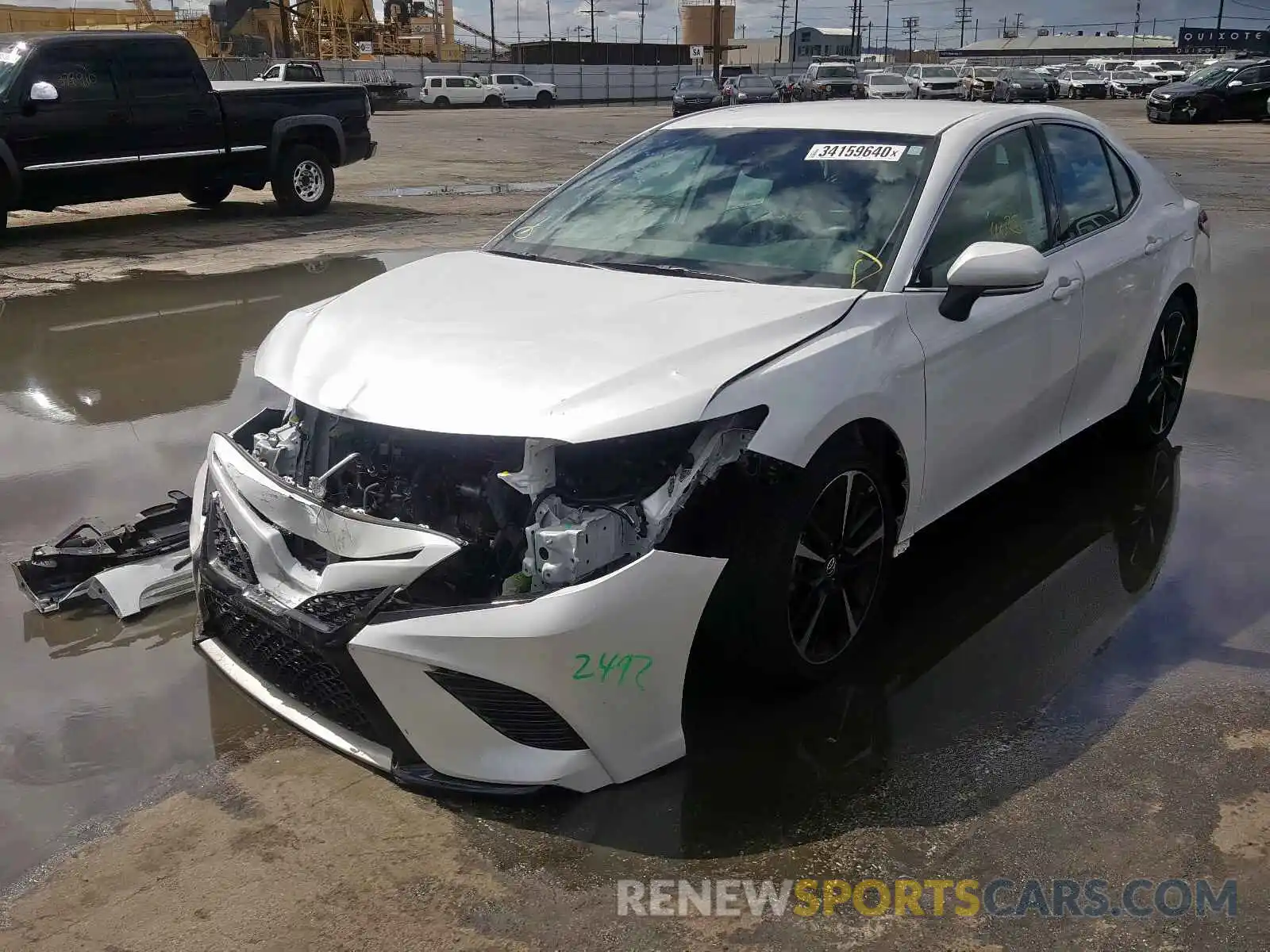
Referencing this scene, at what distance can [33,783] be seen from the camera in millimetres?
3109

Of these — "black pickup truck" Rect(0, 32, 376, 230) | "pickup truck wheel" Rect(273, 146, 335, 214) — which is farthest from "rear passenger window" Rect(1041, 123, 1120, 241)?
"pickup truck wheel" Rect(273, 146, 335, 214)

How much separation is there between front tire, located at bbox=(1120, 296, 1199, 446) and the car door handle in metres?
1.01

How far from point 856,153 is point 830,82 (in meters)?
38.0

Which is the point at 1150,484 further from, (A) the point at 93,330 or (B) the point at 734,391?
(A) the point at 93,330

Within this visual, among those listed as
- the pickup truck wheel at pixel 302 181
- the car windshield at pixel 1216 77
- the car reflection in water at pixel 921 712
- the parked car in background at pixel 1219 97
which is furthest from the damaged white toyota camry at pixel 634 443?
the car windshield at pixel 1216 77

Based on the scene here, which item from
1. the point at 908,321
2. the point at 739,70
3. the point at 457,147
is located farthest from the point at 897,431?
the point at 739,70

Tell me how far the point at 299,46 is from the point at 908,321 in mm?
62688

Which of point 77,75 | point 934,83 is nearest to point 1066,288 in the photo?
point 77,75

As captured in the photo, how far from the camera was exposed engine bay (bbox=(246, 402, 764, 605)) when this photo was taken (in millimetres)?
2801

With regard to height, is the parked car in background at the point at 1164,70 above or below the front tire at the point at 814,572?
above

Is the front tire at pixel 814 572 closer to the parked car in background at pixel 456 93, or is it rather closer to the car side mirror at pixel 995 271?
the car side mirror at pixel 995 271

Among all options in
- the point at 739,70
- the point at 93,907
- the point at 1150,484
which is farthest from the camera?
the point at 739,70

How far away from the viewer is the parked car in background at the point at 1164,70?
5344 centimetres

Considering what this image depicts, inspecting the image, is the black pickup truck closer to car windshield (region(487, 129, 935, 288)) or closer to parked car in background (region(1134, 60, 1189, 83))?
car windshield (region(487, 129, 935, 288))
